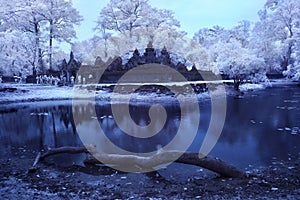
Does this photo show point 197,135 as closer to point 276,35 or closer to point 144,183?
point 144,183

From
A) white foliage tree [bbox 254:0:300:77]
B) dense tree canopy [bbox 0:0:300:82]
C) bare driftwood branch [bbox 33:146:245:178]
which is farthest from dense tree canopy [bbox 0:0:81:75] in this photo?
bare driftwood branch [bbox 33:146:245:178]

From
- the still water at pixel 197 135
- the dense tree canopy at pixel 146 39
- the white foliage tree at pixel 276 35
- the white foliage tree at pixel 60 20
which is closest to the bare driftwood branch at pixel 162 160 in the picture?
the still water at pixel 197 135

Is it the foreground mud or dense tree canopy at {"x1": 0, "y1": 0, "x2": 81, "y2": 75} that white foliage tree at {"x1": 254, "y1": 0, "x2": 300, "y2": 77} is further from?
the foreground mud

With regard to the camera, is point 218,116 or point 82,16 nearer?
point 218,116

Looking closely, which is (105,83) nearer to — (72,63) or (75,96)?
(72,63)

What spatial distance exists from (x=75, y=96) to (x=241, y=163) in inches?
733

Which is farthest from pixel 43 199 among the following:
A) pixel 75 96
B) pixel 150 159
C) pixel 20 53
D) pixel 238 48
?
pixel 238 48

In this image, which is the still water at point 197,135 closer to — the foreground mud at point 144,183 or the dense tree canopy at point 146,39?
the foreground mud at point 144,183

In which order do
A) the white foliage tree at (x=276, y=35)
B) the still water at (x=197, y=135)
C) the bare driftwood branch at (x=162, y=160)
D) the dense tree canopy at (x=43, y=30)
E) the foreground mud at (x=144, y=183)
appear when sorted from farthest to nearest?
the white foliage tree at (x=276, y=35)
the dense tree canopy at (x=43, y=30)
the still water at (x=197, y=135)
the bare driftwood branch at (x=162, y=160)
the foreground mud at (x=144, y=183)

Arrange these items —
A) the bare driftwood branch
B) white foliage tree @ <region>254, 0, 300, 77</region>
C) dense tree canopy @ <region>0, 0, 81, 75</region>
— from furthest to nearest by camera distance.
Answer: white foliage tree @ <region>254, 0, 300, 77</region> < dense tree canopy @ <region>0, 0, 81, 75</region> < the bare driftwood branch

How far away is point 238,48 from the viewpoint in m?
40.5

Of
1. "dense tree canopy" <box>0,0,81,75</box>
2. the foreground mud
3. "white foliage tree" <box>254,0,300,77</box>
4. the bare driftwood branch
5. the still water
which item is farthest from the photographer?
"white foliage tree" <box>254,0,300,77</box>

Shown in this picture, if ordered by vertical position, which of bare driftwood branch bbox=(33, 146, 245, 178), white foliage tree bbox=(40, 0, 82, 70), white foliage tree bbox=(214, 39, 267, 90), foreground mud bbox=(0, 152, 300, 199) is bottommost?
foreground mud bbox=(0, 152, 300, 199)

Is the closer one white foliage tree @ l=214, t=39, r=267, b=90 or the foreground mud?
the foreground mud
